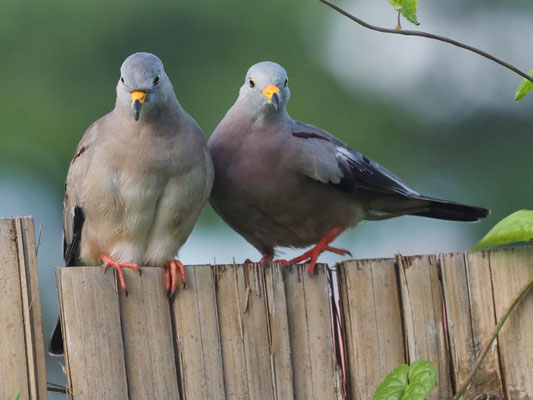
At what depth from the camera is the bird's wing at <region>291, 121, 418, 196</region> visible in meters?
4.44

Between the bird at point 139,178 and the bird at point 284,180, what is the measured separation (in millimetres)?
340

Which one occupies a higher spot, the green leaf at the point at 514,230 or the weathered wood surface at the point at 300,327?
the green leaf at the point at 514,230

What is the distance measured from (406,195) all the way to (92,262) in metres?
1.40

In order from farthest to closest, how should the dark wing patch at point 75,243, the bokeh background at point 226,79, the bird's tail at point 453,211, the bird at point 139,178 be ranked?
the bokeh background at point 226,79 < the bird's tail at point 453,211 < the dark wing patch at point 75,243 < the bird at point 139,178

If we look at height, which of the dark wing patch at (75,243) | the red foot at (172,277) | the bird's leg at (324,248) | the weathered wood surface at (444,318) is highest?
the dark wing patch at (75,243)

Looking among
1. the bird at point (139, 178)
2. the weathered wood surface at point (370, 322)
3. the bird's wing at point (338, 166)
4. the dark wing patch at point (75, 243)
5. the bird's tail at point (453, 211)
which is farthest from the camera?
the bird's tail at point (453, 211)

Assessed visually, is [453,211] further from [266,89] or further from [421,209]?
[266,89]

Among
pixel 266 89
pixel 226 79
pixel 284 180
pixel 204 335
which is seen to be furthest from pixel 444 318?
pixel 226 79

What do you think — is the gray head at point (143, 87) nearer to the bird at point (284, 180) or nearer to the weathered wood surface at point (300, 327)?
the bird at point (284, 180)

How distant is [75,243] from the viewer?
13.7 ft

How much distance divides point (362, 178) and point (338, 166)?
0.14 metres

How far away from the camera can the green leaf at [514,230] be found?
3.21 meters

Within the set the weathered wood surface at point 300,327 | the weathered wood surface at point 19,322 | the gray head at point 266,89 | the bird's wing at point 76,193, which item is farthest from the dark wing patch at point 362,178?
the weathered wood surface at point 19,322

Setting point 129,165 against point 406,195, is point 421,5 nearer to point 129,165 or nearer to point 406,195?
point 406,195
